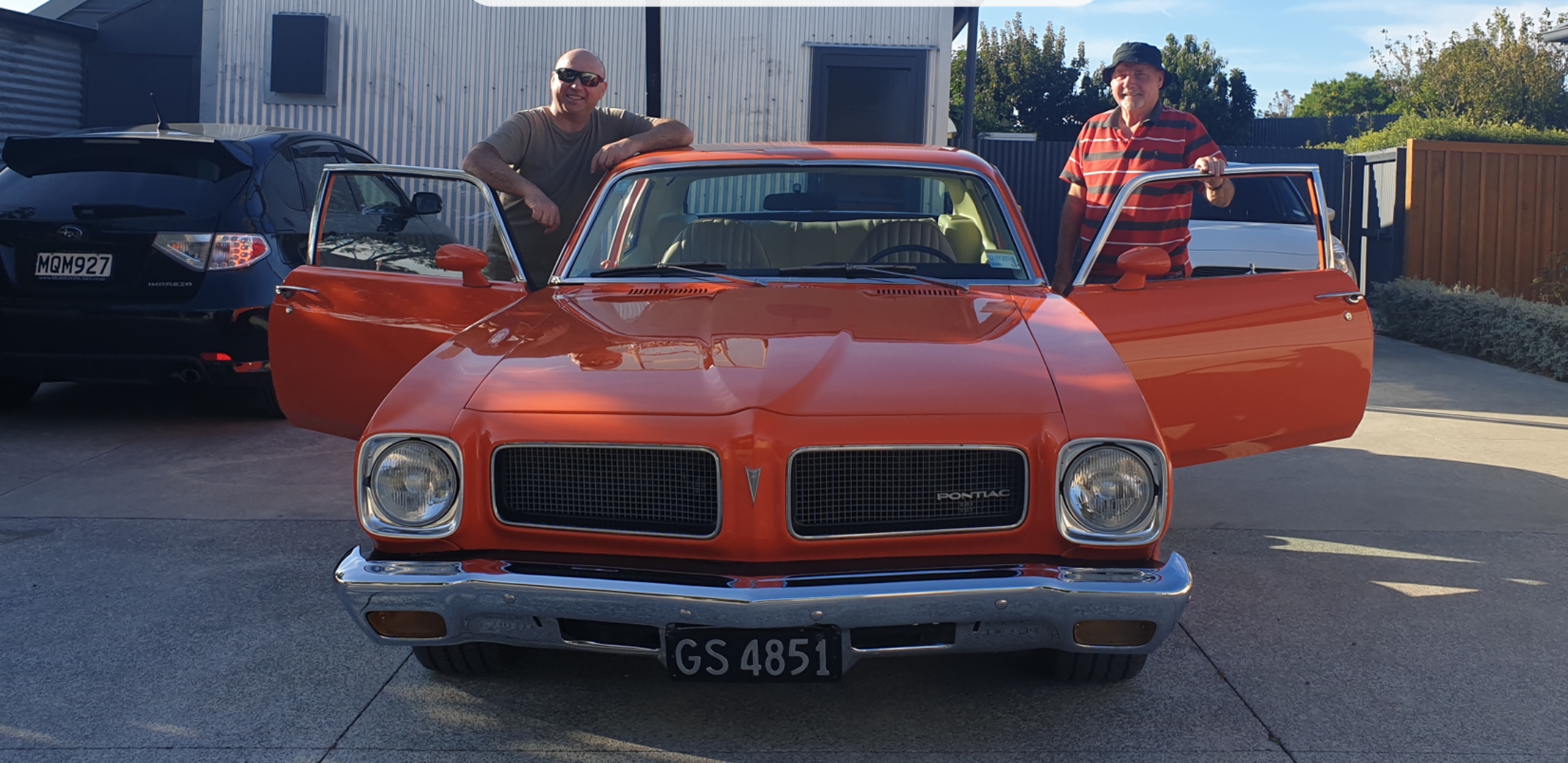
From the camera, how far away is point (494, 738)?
10.4ft

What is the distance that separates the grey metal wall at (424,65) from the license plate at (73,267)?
5619 millimetres

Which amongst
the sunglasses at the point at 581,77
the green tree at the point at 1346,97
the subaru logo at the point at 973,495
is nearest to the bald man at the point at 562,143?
the sunglasses at the point at 581,77

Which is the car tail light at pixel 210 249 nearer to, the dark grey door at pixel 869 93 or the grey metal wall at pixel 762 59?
the grey metal wall at pixel 762 59

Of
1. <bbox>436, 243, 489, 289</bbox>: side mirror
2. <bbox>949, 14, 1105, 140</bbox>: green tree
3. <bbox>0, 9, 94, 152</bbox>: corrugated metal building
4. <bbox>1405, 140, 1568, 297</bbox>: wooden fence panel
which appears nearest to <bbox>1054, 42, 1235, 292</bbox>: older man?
<bbox>436, 243, 489, 289</bbox>: side mirror

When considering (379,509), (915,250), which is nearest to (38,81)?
(915,250)

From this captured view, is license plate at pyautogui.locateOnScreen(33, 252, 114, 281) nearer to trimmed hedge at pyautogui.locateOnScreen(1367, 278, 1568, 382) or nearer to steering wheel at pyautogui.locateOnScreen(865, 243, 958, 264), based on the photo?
steering wheel at pyautogui.locateOnScreen(865, 243, 958, 264)

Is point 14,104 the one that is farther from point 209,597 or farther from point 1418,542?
point 1418,542

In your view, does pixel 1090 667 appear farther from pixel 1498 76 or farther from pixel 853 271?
pixel 1498 76

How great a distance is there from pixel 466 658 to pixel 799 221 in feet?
6.07

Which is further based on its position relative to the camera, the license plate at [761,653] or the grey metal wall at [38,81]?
the grey metal wall at [38,81]

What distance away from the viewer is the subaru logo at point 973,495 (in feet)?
9.62


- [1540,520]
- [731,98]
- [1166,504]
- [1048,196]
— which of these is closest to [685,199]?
[1166,504]

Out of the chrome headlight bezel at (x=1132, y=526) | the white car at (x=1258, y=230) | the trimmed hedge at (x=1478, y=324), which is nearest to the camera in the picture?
the chrome headlight bezel at (x=1132, y=526)

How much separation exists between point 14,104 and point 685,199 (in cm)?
1144
